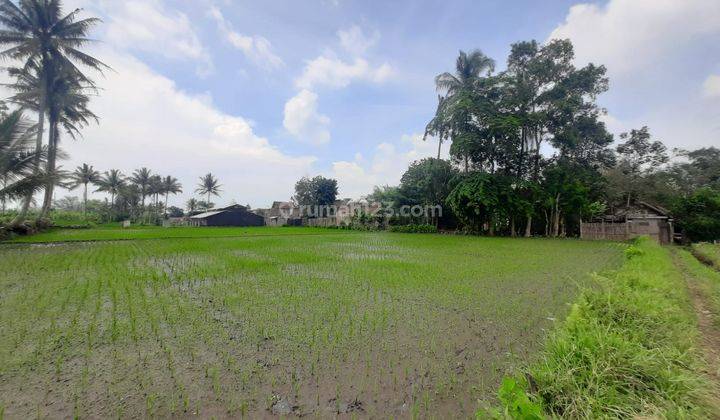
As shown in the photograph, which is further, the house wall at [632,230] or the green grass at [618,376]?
the house wall at [632,230]

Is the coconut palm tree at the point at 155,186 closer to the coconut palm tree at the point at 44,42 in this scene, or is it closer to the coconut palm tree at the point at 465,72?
the coconut palm tree at the point at 44,42

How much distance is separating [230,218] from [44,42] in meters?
26.0

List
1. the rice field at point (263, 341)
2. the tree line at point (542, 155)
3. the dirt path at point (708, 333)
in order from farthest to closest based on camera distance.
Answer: the tree line at point (542, 155)
the rice field at point (263, 341)
the dirt path at point (708, 333)

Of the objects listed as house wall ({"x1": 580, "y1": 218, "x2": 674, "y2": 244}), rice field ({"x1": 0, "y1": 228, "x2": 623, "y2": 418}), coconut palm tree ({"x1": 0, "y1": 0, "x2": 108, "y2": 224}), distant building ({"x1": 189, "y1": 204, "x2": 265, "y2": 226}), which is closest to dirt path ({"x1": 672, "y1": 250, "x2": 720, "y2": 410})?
rice field ({"x1": 0, "y1": 228, "x2": 623, "y2": 418})

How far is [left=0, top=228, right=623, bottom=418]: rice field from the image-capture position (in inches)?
91.0

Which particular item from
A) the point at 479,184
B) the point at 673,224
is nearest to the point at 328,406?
the point at 479,184

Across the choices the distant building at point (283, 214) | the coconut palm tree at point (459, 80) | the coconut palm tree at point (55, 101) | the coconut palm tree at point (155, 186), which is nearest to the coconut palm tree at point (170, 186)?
the coconut palm tree at point (155, 186)

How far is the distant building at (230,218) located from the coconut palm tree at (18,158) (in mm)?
26349

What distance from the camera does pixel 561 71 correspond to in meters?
20.7

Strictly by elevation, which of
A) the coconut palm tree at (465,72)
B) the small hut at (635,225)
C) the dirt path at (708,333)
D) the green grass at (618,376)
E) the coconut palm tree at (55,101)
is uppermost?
the coconut palm tree at (465,72)

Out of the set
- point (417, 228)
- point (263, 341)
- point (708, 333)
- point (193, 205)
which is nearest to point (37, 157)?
point (263, 341)

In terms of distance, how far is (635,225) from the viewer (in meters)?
17.6

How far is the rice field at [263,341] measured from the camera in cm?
231

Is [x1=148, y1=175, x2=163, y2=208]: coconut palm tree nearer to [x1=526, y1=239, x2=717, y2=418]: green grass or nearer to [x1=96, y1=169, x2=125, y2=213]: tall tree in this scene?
[x1=96, y1=169, x2=125, y2=213]: tall tree
